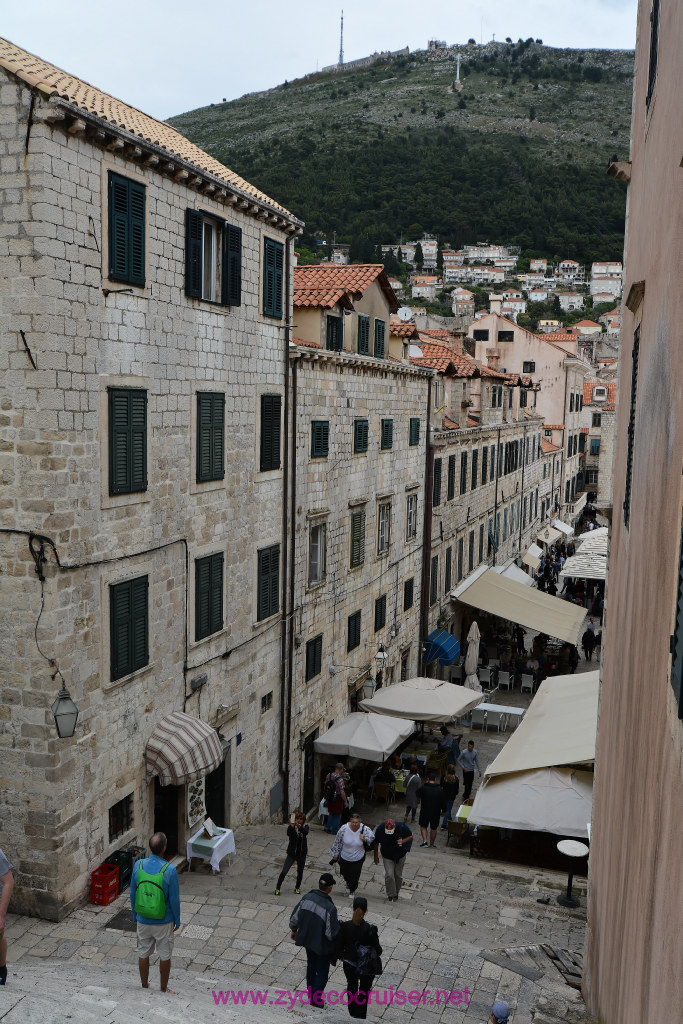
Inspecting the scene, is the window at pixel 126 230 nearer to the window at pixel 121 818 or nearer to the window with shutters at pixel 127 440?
the window with shutters at pixel 127 440

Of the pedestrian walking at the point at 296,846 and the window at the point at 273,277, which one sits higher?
the window at the point at 273,277

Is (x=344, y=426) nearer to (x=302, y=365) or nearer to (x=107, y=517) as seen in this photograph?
(x=302, y=365)

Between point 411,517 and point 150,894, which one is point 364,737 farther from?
point 150,894

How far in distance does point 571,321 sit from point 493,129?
229 feet

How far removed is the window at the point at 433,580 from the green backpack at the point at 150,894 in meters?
20.5

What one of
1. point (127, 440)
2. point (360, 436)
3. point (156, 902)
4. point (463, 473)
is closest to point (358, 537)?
point (360, 436)

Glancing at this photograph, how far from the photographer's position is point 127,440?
39.6 ft

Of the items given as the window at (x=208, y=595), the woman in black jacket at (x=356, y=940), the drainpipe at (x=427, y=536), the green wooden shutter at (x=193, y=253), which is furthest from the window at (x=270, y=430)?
the drainpipe at (x=427, y=536)

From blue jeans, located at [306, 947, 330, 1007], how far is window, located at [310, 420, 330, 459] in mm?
11307

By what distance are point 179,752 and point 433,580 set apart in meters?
16.9

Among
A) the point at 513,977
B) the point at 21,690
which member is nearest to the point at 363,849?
the point at 513,977

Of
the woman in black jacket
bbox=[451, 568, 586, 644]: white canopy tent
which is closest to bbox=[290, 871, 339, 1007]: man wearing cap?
the woman in black jacket

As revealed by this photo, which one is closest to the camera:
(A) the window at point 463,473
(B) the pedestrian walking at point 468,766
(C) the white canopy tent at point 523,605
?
Result: (B) the pedestrian walking at point 468,766

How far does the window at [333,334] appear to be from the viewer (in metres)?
20.0
